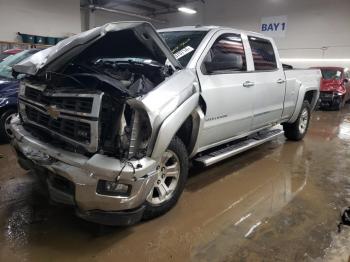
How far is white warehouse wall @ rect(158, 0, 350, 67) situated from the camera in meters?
15.1

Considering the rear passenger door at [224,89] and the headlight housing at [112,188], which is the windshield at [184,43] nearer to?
the rear passenger door at [224,89]

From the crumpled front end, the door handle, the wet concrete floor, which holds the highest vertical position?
the door handle

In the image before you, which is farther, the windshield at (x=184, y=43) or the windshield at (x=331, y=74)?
the windshield at (x=331, y=74)

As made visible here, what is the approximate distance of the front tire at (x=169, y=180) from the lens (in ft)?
9.45

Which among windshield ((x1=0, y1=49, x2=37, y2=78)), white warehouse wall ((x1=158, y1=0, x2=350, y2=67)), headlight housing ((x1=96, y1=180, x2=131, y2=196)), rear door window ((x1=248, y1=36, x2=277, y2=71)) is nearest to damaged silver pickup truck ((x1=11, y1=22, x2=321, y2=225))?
headlight housing ((x1=96, y1=180, x2=131, y2=196))

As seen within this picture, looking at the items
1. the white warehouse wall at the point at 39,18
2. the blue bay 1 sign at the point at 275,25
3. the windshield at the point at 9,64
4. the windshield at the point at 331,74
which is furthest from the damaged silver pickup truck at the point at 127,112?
the blue bay 1 sign at the point at 275,25

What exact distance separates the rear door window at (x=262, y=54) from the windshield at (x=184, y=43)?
3.07 feet

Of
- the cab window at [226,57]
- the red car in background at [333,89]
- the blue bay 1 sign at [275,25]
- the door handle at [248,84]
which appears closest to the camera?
the cab window at [226,57]

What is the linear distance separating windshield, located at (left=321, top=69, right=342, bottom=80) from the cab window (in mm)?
9452

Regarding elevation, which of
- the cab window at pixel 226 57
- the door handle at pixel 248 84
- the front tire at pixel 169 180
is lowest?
the front tire at pixel 169 180

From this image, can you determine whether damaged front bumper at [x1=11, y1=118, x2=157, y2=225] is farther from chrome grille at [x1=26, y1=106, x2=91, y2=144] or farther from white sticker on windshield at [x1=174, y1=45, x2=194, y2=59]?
white sticker on windshield at [x1=174, y1=45, x2=194, y2=59]

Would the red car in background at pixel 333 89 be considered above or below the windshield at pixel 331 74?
below

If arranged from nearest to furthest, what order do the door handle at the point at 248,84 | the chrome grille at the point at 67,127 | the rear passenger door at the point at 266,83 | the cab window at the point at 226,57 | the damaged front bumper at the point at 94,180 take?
the damaged front bumper at the point at 94,180
the chrome grille at the point at 67,127
the cab window at the point at 226,57
the door handle at the point at 248,84
the rear passenger door at the point at 266,83

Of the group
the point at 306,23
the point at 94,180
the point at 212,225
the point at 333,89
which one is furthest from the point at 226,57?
the point at 306,23
